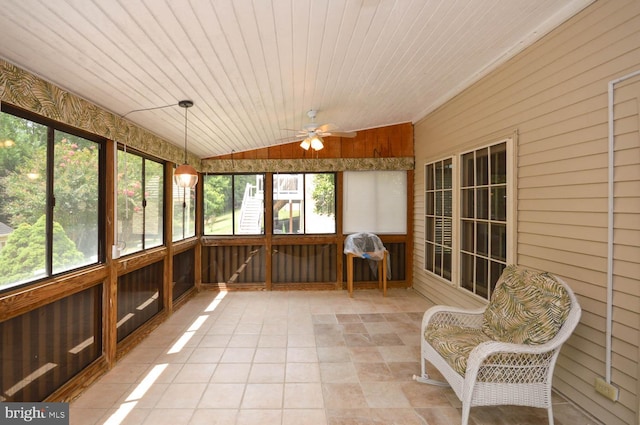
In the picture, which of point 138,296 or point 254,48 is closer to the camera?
point 254,48

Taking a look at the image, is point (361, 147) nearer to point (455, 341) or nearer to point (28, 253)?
point (455, 341)

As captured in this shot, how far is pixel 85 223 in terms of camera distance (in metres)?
2.84

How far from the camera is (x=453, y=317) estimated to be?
2.88 metres

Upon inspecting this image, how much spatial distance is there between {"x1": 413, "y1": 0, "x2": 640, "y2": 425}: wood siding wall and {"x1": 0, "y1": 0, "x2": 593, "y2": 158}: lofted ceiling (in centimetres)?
33

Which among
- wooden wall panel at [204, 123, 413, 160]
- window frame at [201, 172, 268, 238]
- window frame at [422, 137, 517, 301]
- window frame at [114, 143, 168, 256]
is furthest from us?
window frame at [201, 172, 268, 238]

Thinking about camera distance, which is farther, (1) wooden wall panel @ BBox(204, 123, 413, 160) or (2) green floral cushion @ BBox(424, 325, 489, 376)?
(1) wooden wall panel @ BBox(204, 123, 413, 160)

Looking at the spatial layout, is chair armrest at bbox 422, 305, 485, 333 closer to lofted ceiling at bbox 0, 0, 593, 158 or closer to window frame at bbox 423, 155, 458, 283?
window frame at bbox 423, 155, 458, 283

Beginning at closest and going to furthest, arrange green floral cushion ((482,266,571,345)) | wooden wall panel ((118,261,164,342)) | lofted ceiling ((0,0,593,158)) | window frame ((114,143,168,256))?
lofted ceiling ((0,0,593,158)) → green floral cushion ((482,266,571,345)) → window frame ((114,143,168,256)) → wooden wall panel ((118,261,164,342))

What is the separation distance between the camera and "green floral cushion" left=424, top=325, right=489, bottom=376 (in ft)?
7.34

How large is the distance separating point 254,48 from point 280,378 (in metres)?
2.85

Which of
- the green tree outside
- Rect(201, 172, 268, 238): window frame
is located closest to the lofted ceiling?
the green tree outside

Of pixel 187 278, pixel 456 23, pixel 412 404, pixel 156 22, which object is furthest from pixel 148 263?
pixel 456 23

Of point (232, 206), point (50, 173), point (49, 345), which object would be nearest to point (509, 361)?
point (49, 345)

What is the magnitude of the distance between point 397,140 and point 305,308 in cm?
355
